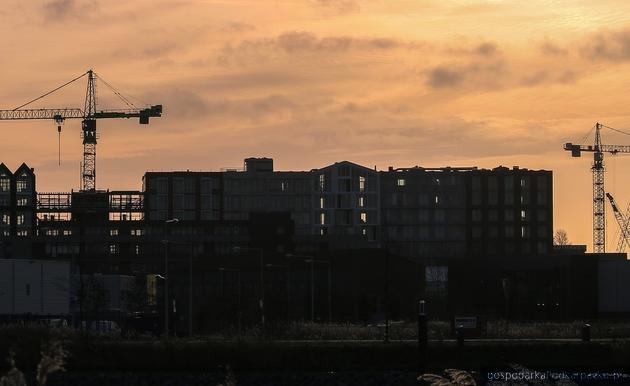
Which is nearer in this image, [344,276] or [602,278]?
[344,276]

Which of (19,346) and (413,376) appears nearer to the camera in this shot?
(413,376)

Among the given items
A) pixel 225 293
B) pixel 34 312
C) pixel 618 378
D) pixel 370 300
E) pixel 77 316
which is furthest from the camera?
pixel 370 300

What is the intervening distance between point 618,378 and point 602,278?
12813 cm

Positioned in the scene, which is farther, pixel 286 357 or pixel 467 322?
pixel 467 322

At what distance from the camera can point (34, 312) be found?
130 metres

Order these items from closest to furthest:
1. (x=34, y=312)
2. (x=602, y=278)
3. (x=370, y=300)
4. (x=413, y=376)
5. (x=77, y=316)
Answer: (x=413, y=376), (x=34, y=312), (x=77, y=316), (x=370, y=300), (x=602, y=278)

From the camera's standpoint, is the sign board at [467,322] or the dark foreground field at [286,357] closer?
the dark foreground field at [286,357]

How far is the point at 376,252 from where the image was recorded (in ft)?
554

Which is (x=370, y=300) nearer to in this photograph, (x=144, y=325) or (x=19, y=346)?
(x=144, y=325)

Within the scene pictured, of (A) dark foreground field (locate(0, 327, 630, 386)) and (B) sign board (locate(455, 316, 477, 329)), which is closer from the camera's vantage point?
(A) dark foreground field (locate(0, 327, 630, 386))

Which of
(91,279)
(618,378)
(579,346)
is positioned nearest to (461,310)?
(91,279)

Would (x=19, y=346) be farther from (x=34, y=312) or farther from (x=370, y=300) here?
(x=370, y=300)

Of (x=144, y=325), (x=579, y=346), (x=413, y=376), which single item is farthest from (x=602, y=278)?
(x=413, y=376)

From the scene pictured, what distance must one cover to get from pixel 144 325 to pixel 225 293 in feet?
52.0
